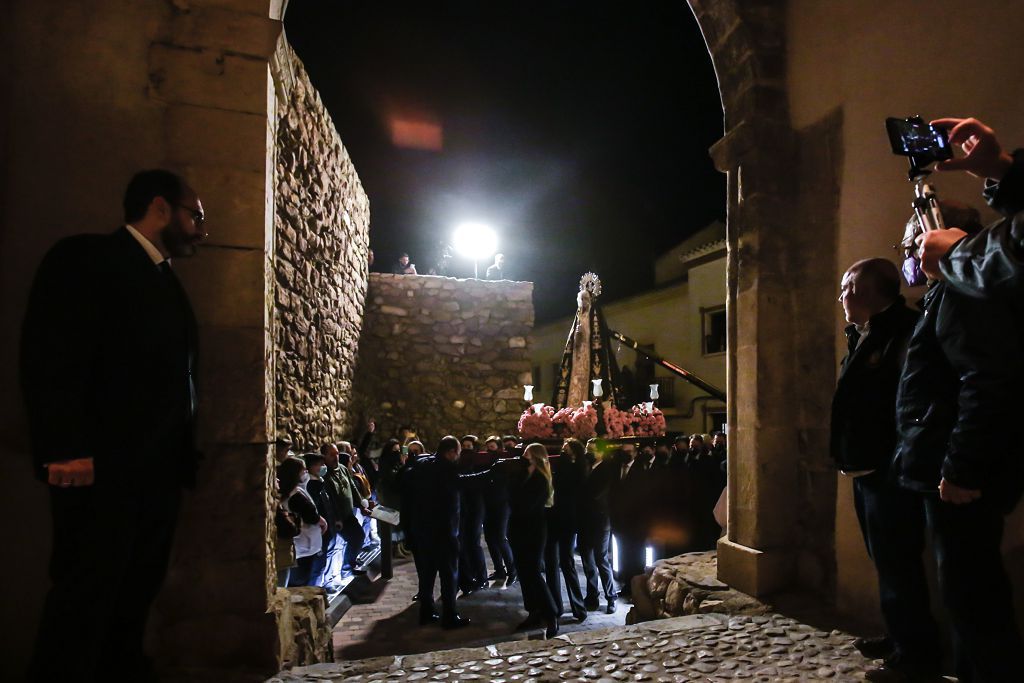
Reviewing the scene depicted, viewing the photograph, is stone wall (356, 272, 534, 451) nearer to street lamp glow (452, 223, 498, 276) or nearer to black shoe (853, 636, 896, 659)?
street lamp glow (452, 223, 498, 276)

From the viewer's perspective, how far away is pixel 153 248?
6.53 ft

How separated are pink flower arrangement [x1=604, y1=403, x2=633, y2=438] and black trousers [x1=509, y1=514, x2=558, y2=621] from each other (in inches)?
139

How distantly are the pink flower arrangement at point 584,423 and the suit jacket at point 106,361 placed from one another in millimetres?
6778

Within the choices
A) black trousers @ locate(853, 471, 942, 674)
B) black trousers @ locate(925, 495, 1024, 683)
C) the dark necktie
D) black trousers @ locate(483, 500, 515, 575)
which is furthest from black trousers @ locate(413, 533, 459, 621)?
black trousers @ locate(925, 495, 1024, 683)

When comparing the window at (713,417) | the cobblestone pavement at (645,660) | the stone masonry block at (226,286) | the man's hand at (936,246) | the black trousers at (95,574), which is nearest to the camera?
the black trousers at (95,574)

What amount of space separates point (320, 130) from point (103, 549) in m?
5.68

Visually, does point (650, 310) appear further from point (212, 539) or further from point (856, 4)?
point (212, 539)

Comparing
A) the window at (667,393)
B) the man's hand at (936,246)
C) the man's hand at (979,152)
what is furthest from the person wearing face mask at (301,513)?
the window at (667,393)

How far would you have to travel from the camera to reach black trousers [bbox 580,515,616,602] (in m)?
5.66

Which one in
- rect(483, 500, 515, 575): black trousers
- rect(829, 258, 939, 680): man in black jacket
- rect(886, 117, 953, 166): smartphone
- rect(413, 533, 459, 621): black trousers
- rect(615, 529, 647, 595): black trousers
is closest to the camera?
rect(886, 117, 953, 166): smartphone

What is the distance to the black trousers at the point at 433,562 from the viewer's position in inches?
204

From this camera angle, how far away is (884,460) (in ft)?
7.21

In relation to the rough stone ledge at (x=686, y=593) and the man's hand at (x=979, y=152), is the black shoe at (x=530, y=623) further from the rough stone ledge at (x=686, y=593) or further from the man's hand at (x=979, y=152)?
the man's hand at (x=979, y=152)

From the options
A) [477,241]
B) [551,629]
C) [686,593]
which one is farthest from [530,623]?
[477,241]
